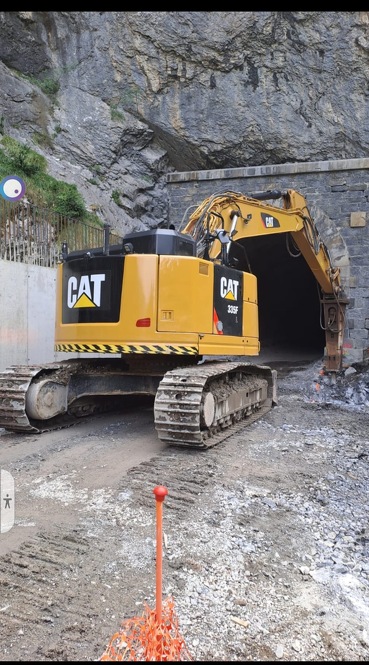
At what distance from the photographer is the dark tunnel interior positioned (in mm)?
17219

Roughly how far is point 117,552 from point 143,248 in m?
3.79

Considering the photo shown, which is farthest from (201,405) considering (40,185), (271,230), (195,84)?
(195,84)

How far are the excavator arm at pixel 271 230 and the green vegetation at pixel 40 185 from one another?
5.87 m

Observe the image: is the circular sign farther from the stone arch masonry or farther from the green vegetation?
the stone arch masonry

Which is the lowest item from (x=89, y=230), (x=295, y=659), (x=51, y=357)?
(x=295, y=659)

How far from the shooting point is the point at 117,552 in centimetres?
317

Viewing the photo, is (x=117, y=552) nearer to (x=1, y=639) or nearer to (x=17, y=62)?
(x=1, y=639)

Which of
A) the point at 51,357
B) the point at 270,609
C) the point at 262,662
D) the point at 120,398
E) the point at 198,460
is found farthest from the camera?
the point at 51,357

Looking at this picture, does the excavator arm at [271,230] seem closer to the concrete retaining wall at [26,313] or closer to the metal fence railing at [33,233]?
the metal fence railing at [33,233]

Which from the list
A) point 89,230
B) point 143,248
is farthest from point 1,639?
point 89,230

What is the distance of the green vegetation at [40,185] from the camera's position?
12820 millimetres

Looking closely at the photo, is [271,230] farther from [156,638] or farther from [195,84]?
[195,84]

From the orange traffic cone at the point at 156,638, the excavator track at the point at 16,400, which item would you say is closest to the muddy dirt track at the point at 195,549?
the orange traffic cone at the point at 156,638

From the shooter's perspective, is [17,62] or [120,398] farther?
[17,62]
